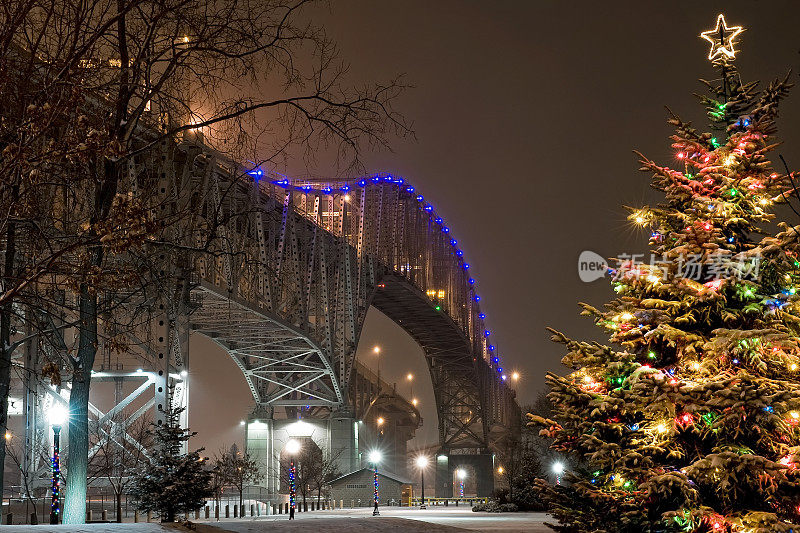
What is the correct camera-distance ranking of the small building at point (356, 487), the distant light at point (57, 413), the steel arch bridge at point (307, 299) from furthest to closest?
1. the small building at point (356, 487)
2. the distant light at point (57, 413)
3. the steel arch bridge at point (307, 299)

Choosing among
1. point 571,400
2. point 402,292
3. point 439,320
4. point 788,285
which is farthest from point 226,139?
point 439,320

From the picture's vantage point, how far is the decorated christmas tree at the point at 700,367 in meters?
12.5

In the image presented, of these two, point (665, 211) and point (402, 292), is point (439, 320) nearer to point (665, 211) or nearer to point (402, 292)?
point (402, 292)

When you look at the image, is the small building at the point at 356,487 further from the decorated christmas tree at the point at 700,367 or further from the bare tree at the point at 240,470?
the decorated christmas tree at the point at 700,367

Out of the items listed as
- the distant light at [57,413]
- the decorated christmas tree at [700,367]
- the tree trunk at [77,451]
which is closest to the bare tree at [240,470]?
the distant light at [57,413]

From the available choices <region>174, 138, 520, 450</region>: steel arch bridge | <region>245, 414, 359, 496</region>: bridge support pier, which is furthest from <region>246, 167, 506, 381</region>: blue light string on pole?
<region>245, 414, 359, 496</region>: bridge support pier

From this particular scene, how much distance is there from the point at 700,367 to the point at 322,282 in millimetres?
47203

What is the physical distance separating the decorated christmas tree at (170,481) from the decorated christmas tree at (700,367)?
16.4 meters

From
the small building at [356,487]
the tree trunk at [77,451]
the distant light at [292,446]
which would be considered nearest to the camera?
the tree trunk at [77,451]

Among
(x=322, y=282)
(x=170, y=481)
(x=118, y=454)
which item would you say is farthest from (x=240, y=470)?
(x=170, y=481)

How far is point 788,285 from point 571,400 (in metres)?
3.50

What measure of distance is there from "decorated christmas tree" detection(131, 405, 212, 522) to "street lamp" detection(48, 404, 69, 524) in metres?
2.42

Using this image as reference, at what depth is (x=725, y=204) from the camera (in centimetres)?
1396

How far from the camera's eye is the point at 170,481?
28.2m
